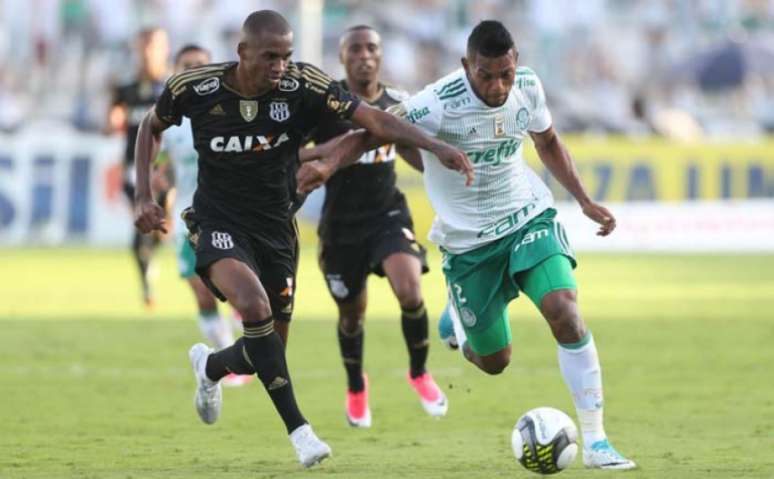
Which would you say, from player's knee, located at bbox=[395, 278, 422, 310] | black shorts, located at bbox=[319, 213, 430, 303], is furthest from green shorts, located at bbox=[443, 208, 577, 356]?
black shorts, located at bbox=[319, 213, 430, 303]

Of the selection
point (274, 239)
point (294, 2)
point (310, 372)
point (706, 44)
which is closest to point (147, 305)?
point (310, 372)

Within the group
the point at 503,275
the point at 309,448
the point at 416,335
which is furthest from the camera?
the point at 416,335

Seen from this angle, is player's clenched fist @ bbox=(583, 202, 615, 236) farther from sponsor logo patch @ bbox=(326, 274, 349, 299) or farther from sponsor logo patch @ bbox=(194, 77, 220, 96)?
sponsor logo patch @ bbox=(326, 274, 349, 299)

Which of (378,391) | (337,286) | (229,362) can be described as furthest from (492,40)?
(378,391)

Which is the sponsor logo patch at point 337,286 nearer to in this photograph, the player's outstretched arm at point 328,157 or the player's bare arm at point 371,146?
the player's outstretched arm at point 328,157

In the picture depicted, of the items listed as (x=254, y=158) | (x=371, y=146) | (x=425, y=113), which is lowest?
(x=254, y=158)

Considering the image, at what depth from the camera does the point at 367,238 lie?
12.2 m

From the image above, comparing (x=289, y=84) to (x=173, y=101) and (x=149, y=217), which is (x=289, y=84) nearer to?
(x=173, y=101)

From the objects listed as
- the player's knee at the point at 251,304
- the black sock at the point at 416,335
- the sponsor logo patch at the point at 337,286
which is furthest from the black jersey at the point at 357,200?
the player's knee at the point at 251,304

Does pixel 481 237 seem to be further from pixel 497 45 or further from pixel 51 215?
pixel 51 215

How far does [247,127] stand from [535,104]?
5.25ft

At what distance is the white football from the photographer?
28.2 feet

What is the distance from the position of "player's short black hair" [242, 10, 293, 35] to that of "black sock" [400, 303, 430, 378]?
3.32 m

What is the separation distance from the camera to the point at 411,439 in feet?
35.3
